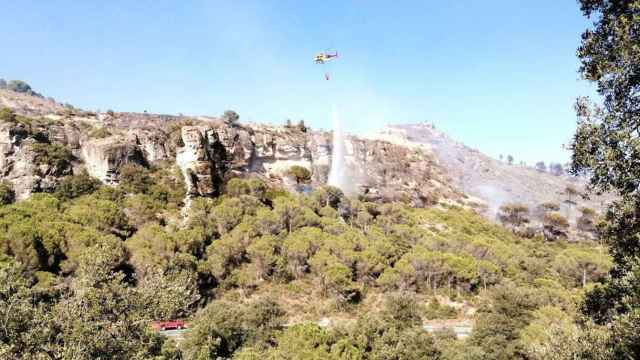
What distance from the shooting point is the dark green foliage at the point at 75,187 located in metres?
55.9

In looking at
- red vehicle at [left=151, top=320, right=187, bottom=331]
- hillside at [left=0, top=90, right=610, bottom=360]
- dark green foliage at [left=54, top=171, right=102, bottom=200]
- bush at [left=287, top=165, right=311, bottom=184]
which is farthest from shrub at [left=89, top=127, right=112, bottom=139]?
red vehicle at [left=151, top=320, right=187, bottom=331]

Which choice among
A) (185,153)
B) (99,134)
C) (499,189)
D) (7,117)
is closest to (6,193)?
(7,117)

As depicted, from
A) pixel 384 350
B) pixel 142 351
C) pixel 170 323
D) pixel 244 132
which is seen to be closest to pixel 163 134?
pixel 244 132

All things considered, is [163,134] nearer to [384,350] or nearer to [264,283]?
[264,283]

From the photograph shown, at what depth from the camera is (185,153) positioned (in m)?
66.1

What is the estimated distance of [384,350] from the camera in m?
27.4

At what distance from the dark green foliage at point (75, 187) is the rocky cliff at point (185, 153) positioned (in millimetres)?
1606

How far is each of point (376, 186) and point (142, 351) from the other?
276 feet

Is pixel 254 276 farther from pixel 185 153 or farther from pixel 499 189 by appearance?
pixel 499 189

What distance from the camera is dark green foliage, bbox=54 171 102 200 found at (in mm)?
55906

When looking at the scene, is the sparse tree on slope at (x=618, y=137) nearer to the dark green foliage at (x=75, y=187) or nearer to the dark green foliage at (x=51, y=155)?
the dark green foliage at (x=75, y=187)

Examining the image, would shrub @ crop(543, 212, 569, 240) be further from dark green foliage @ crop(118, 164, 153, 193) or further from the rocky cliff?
dark green foliage @ crop(118, 164, 153, 193)

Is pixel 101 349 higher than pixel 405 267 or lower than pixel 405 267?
higher


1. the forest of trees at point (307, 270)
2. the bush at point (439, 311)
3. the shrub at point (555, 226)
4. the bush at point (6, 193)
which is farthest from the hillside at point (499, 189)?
the bush at point (6, 193)
